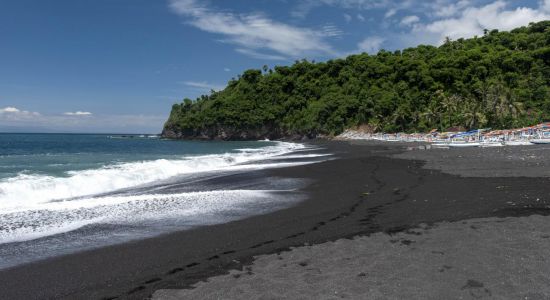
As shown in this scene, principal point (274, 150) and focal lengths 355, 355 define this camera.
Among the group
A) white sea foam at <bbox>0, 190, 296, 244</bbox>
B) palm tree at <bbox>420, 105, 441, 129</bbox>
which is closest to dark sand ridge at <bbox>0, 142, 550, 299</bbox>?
white sea foam at <bbox>0, 190, 296, 244</bbox>

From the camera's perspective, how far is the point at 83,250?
732 cm

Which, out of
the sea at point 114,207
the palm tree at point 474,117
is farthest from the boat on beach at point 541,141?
the sea at point 114,207

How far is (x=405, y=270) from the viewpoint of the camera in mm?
5461

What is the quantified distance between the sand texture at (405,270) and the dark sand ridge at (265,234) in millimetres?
565

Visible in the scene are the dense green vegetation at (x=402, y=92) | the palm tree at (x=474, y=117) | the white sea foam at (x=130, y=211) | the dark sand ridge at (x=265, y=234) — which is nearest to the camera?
the dark sand ridge at (x=265, y=234)

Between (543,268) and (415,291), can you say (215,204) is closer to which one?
(415,291)

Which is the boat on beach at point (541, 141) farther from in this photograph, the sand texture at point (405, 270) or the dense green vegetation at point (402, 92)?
the sand texture at point (405, 270)

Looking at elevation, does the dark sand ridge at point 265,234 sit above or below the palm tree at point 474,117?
below

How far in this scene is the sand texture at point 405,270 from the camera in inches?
188

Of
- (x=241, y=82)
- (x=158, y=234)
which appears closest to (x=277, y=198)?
(x=158, y=234)

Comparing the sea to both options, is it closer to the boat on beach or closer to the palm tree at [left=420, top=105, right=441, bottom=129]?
the boat on beach

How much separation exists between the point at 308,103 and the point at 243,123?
25.8 metres

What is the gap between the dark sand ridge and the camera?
563 cm

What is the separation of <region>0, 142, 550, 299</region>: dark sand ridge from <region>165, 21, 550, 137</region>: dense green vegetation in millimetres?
60433
